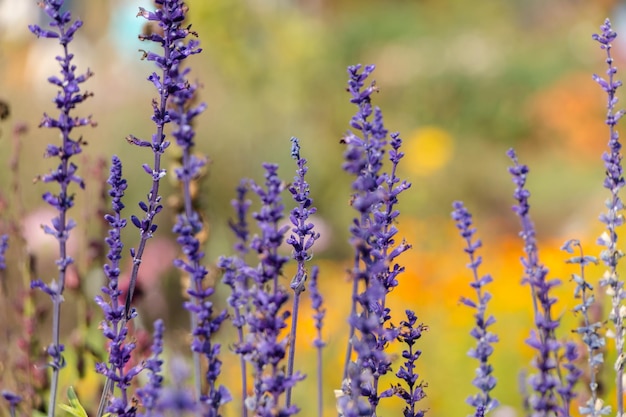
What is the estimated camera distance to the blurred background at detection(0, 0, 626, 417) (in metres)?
4.14

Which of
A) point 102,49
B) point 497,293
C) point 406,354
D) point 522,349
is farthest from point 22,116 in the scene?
point 406,354

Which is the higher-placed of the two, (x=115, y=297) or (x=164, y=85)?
(x=164, y=85)

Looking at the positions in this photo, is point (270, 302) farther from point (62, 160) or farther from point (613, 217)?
point (613, 217)

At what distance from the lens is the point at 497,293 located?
4238 mm

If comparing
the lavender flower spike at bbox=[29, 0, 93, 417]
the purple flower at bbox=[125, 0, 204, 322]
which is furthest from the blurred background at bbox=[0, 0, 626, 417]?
the lavender flower spike at bbox=[29, 0, 93, 417]

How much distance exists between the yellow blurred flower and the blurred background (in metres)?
0.03

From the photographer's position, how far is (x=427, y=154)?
11492mm

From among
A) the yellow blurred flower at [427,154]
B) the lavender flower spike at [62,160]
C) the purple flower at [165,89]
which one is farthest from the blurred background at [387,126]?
the lavender flower spike at [62,160]

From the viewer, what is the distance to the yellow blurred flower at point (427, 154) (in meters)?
11.4

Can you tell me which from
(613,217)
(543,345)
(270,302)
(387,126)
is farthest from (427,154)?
(270,302)

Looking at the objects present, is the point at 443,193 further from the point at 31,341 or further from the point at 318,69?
the point at 31,341

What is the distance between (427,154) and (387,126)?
2.55ft

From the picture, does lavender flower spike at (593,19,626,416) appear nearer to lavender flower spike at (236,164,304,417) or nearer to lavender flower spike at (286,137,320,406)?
lavender flower spike at (286,137,320,406)

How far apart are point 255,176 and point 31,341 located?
6323mm
